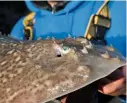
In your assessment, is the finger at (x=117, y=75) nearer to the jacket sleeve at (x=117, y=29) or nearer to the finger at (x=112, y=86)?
the finger at (x=112, y=86)

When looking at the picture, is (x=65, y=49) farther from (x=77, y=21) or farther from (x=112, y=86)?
(x=77, y=21)

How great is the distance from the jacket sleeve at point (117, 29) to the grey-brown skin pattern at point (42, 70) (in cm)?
140

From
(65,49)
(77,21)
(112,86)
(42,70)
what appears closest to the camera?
(42,70)

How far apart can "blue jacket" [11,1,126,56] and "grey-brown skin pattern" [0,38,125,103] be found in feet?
4.72

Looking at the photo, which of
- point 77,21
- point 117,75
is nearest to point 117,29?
point 77,21

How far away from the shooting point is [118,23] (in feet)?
11.2

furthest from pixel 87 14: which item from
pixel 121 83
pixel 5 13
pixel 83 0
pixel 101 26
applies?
pixel 5 13

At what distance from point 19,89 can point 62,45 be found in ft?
1.28

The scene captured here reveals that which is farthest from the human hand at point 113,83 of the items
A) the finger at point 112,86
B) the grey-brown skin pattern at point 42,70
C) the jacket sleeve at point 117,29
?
the jacket sleeve at point 117,29

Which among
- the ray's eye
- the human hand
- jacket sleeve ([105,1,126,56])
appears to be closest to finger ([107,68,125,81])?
the human hand

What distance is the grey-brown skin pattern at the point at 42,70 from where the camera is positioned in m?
1.67

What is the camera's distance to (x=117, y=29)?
11.1 ft

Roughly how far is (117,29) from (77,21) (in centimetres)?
47

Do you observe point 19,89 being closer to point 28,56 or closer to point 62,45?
point 28,56
